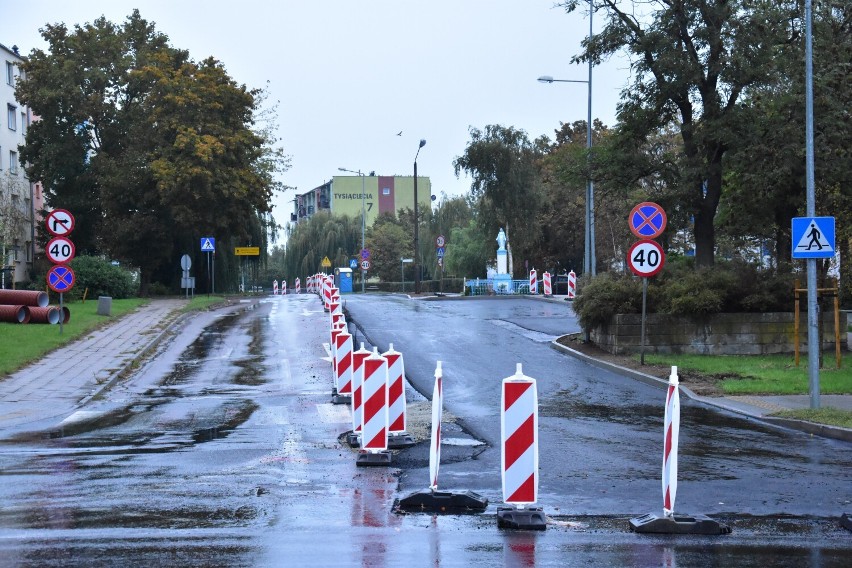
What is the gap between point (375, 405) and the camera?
424 inches

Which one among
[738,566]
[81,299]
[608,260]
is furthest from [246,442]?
[608,260]

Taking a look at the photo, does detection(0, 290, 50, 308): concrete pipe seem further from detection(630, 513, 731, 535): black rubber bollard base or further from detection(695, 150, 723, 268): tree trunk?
detection(630, 513, 731, 535): black rubber bollard base

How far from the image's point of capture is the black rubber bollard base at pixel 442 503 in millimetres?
8336

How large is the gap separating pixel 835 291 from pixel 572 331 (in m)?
10.1

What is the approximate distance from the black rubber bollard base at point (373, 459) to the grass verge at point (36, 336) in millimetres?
11294

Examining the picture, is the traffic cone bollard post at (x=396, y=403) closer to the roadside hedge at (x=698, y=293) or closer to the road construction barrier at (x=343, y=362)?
the road construction barrier at (x=343, y=362)

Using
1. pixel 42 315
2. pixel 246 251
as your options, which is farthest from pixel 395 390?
pixel 246 251

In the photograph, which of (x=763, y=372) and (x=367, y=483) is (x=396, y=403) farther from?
(x=763, y=372)

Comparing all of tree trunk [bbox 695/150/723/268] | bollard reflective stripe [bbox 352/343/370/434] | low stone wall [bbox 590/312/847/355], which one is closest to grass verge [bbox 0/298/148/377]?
bollard reflective stripe [bbox 352/343/370/434]

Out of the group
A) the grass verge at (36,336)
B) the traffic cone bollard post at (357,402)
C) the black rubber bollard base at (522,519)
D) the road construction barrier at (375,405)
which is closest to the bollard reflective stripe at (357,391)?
the traffic cone bollard post at (357,402)

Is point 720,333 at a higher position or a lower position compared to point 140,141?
lower

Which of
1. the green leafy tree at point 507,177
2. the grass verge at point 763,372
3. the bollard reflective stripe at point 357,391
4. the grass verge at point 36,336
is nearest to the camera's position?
the bollard reflective stripe at point 357,391

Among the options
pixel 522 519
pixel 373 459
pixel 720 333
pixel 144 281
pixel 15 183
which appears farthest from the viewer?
pixel 15 183

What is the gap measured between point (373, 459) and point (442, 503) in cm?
220
